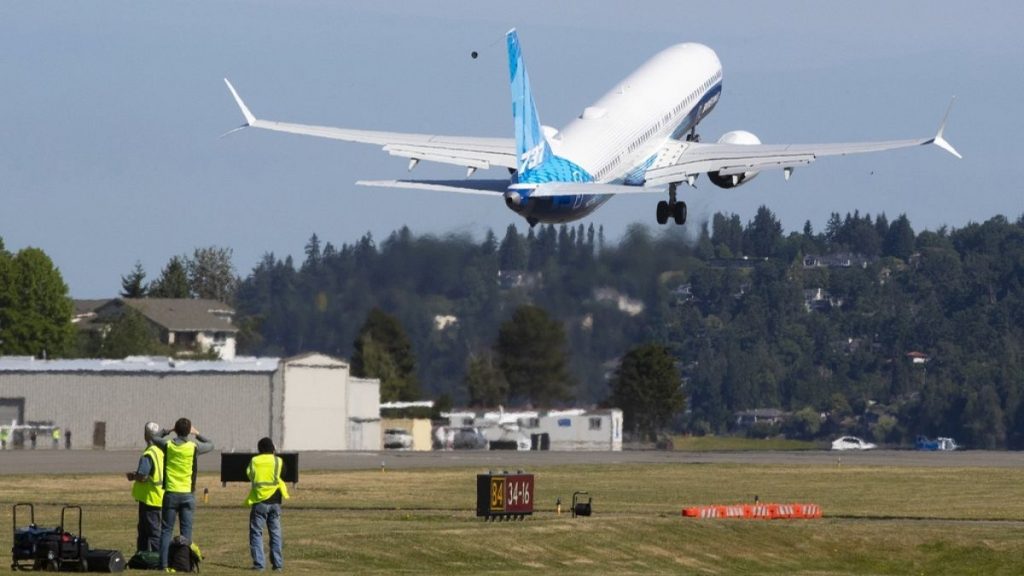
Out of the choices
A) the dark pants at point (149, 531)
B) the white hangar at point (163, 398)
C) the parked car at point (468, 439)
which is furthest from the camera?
the parked car at point (468, 439)

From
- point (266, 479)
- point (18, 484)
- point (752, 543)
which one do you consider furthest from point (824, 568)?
point (18, 484)

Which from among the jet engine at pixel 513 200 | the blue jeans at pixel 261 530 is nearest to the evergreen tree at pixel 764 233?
the jet engine at pixel 513 200

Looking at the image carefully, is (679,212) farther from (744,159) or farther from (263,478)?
(263,478)

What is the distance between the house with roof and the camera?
172750mm

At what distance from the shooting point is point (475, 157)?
263 feet

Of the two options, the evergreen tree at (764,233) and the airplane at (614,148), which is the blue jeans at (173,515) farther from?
the evergreen tree at (764,233)

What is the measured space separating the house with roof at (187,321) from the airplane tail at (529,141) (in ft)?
314

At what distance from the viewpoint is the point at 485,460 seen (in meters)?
98.6

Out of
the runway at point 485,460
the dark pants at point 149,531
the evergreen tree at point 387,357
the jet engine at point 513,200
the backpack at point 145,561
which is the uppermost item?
the jet engine at point 513,200

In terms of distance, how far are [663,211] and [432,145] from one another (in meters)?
14.3

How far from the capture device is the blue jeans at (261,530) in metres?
38.1

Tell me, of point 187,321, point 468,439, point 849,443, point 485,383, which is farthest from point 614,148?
point 187,321

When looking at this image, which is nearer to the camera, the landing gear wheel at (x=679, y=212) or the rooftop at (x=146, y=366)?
the landing gear wheel at (x=679, y=212)

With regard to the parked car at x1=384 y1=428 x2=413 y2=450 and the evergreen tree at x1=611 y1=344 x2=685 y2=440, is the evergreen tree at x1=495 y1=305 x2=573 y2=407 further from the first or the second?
the parked car at x1=384 y1=428 x2=413 y2=450
